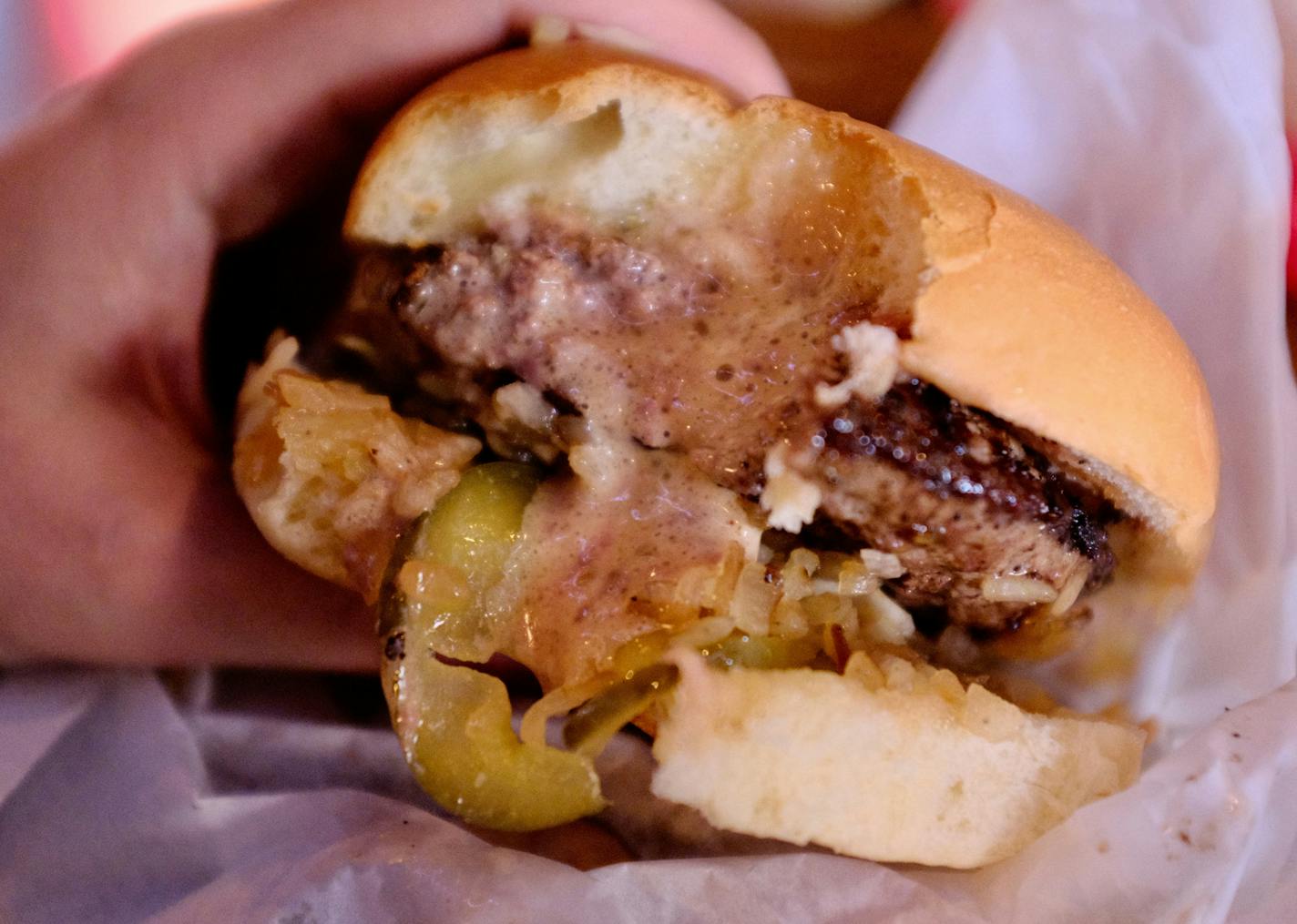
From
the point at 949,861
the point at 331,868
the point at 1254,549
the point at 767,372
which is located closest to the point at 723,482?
the point at 767,372

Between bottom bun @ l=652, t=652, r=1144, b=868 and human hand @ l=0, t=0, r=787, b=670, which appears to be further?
human hand @ l=0, t=0, r=787, b=670

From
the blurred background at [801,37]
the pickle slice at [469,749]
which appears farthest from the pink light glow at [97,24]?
the pickle slice at [469,749]

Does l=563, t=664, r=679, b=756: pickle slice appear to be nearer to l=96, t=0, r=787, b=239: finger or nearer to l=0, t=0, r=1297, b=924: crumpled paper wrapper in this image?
l=0, t=0, r=1297, b=924: crumpled paper wrapper

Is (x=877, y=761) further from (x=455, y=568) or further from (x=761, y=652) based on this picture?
(x=455, y=568)

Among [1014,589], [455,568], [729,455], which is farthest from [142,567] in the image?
[1014,589]

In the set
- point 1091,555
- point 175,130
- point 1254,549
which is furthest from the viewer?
point 1254,549

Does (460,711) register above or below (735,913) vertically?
above

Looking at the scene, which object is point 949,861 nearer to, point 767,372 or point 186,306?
point 767,372

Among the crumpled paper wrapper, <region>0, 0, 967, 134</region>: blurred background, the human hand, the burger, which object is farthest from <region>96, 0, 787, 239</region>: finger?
<region>0, 0, 967, 134</region>: blurred background
